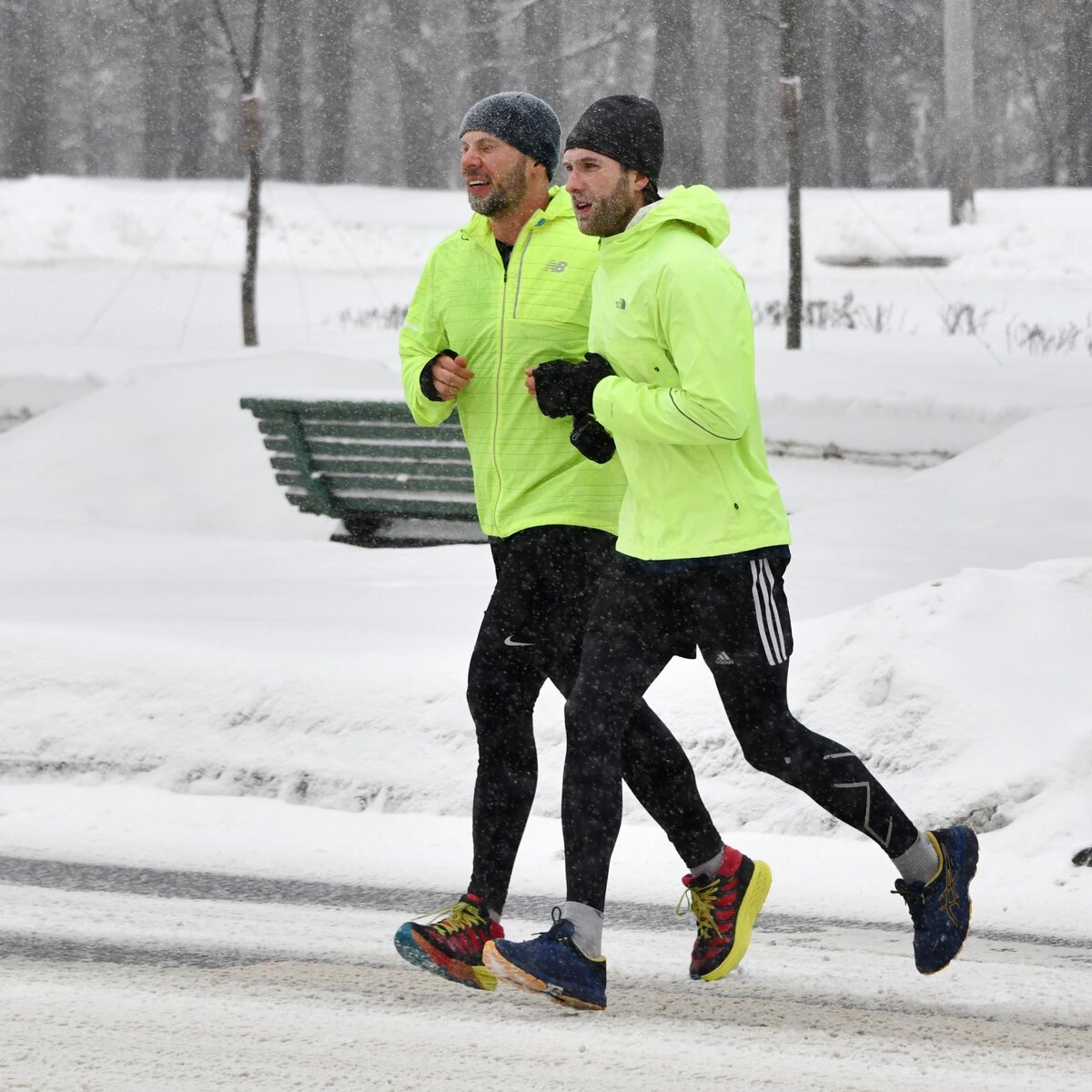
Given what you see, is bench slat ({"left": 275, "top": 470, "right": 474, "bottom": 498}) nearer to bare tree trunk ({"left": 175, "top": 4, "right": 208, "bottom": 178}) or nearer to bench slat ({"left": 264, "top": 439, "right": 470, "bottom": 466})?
bench slat ({"left": 264, "top": 439, "right": 470, "bottom": 466})

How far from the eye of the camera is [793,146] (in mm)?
16125

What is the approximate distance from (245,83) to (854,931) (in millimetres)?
14141

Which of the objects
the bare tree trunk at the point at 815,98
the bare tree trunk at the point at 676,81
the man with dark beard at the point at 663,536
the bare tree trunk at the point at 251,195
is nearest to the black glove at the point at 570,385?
the man with dark beard at the point at 663,536

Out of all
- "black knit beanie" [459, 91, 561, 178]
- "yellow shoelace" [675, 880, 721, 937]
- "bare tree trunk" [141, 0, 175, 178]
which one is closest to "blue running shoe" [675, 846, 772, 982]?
"yellow shoelace" [675, 880, 721, 937]

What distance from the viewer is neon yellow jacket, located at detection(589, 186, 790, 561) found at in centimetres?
345

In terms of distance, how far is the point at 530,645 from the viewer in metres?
3.90

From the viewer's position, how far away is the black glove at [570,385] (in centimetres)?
360

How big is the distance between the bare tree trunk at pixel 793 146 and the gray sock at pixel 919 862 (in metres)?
12.3

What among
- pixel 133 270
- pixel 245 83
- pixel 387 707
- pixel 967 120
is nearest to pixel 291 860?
pixel 387 707

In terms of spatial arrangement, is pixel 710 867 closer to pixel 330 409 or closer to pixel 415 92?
pixel 330 409

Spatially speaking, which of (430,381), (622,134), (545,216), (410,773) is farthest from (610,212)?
(410,773)

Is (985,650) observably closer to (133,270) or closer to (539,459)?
(539,459)

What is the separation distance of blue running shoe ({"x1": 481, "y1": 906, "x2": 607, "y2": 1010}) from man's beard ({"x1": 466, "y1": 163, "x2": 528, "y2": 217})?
59.5 inches

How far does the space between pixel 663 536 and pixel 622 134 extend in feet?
2.65
